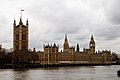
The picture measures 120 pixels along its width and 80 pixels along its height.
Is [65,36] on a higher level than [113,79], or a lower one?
higher

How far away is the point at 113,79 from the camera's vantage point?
48.6m

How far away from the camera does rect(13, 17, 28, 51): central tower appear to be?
13200cm

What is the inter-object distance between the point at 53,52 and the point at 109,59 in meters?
61.5

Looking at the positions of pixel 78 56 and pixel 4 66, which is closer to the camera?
pixel 4 66

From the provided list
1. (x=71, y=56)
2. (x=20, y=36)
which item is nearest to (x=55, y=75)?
(x=20, y=36)

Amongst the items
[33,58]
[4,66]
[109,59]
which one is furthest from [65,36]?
[4,66]

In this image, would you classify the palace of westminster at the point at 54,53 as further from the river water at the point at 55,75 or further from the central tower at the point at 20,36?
the river water at the point at 55,75

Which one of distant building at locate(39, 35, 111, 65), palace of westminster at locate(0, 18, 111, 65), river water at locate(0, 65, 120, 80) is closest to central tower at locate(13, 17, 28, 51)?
palace of westminster at locate(0, 18, 111, 65)

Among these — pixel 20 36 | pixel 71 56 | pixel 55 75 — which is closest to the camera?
pixel 55 75

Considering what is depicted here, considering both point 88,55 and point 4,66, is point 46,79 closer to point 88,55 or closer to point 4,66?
point 4,66

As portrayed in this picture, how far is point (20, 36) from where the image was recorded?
434 ft

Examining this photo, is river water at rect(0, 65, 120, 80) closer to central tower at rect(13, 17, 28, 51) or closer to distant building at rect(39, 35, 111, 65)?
distant building at rect(39, 35, 111, 65)

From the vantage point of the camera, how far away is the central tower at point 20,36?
132m

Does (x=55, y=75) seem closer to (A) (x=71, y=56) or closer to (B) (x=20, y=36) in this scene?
(B) (x=20, y=36)
